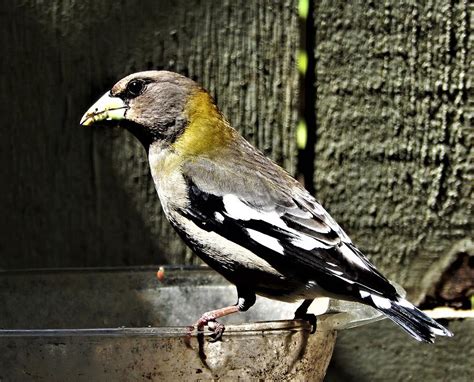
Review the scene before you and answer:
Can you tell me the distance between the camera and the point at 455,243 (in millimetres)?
3381

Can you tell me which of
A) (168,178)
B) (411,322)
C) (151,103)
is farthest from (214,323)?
(151,103)

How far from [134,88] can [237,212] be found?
543 mm

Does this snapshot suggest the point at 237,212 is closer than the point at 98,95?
Yes

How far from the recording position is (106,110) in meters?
3.01

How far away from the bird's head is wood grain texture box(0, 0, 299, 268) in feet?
1.02

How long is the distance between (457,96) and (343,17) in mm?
424

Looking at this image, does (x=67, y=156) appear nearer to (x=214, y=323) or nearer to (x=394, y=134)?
(x=394, y=134)

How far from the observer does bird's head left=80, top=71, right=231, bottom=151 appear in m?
3.04

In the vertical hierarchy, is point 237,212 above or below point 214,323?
above

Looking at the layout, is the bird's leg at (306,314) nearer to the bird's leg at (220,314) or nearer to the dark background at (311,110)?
the bird's leg at (220,314)

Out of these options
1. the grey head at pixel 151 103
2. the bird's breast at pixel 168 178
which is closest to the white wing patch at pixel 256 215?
the bird's breast at pixel 168 178

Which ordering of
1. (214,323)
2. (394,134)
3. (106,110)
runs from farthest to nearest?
(394,134), (106,110), (214,323)

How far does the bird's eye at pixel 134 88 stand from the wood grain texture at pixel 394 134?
597mm

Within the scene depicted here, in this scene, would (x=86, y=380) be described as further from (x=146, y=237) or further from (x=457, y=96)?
(x=457, y=96)
